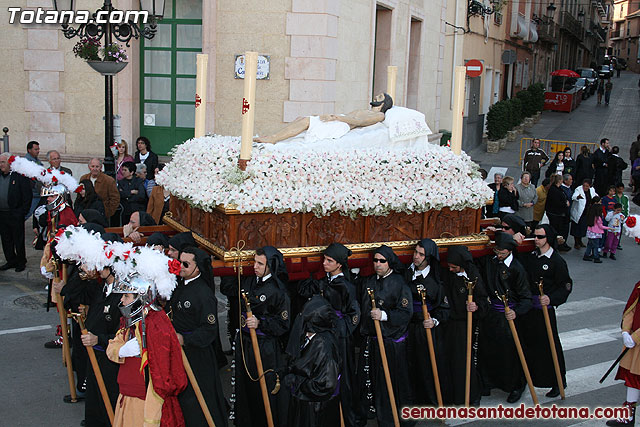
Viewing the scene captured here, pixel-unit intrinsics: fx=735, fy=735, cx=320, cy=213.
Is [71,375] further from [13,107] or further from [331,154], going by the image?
[13,107]

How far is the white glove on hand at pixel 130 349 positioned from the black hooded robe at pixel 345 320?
1914mm

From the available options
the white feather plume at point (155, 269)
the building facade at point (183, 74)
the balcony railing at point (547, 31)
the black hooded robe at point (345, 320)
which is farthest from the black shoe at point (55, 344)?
the balcony railing at point (547, 31)

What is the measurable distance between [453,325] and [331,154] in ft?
7.20

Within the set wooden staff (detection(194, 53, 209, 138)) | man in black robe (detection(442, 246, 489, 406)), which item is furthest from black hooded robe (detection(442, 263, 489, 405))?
wooden staff (detection(194, 53, 209, 138))

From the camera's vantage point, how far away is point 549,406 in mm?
7637

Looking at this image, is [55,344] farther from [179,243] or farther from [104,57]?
Result: [104,57]

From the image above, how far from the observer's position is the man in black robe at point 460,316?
7551 mm

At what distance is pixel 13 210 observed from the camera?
440 inches

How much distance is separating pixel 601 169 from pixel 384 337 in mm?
13612

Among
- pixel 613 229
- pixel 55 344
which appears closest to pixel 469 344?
pixel 55 344

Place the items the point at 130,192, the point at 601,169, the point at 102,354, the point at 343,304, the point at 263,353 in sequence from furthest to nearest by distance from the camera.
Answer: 1. the point at 601,169
2. the point at 130,192
3. the point at 343,304
4. the point at 263,353
5. the point at 102,354

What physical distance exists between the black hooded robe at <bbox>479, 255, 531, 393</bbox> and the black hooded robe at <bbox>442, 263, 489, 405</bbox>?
22 centimetres

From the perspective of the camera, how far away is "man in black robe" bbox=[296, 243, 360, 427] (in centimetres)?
678

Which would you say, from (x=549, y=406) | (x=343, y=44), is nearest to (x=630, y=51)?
(x=343, y=44)
